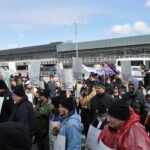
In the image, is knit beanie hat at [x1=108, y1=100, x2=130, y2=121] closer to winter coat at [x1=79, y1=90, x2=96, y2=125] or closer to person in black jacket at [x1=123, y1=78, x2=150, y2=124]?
person in black jacket at [x1=123, y1=78, x2=150, y2=124]

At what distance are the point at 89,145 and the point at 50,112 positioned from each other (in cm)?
140

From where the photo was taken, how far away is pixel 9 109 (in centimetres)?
499

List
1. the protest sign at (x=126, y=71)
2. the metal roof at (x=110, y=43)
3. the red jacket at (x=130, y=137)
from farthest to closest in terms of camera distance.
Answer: the metal roof at (x=110, y=43) → the protest sign at (x=126, y=71) → the red jacket at (x=130, y=137)

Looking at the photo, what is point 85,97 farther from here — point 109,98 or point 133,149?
point 133,149

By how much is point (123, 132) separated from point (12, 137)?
1429 mm

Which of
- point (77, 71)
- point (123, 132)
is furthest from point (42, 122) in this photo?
point (77, 71)

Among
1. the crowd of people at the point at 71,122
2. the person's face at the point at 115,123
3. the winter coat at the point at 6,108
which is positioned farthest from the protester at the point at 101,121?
the winter coat at the point at 6,108

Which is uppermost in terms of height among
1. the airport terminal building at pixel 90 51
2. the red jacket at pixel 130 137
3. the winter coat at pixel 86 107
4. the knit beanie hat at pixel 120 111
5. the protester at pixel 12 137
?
the airport terminal building at pixel 90 51

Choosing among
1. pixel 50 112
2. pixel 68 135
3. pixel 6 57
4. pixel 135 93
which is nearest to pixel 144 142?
pixel 68 135

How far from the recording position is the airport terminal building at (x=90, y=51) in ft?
201

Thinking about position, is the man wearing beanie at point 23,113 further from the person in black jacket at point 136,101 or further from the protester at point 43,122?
the person in black jacket at point 136,101

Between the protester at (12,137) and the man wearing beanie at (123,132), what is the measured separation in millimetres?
1276

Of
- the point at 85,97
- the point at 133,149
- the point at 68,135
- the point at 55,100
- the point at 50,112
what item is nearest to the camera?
the point at 133,149

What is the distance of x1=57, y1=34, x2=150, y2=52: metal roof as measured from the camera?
60656mm
